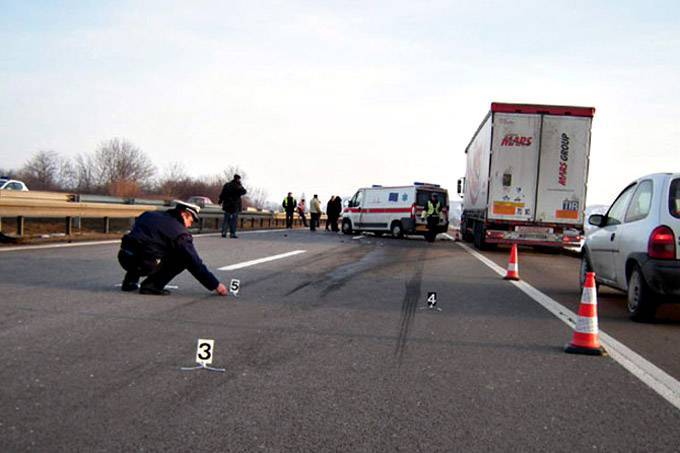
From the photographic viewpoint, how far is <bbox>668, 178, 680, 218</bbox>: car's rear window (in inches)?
277

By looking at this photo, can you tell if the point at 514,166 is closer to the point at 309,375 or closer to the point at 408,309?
the point at 408,309

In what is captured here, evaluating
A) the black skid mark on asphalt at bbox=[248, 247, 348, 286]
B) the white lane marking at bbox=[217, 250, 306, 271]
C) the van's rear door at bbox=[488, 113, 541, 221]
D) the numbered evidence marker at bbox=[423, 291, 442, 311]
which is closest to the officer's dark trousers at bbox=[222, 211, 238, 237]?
the black skid mark on asphalt at bbox=[248, 247, 348, 286]

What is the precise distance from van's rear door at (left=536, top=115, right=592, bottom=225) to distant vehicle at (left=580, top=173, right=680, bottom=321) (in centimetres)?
909

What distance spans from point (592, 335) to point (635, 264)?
2394 millimetres

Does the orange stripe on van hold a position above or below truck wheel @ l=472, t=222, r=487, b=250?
above

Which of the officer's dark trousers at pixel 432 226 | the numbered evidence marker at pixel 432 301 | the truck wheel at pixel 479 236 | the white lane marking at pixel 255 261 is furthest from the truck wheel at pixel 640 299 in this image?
the officer's dark trousers at pixel 432 226

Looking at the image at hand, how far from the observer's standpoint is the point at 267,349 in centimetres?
514

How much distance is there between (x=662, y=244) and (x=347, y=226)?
2429cm

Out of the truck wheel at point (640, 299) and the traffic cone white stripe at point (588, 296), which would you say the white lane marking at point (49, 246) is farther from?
the truck wheel at point (640, 299)

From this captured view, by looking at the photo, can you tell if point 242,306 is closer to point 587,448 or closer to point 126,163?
point 587,448

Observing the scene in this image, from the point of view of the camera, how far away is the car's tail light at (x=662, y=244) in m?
6.92

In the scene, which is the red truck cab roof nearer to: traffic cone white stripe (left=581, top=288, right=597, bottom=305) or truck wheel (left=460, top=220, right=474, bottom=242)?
truck wheel (left=460, top=220, right=474, bottom=242)

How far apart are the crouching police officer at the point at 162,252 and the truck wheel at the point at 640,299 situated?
4.71 meters

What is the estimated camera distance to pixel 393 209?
2758cm
